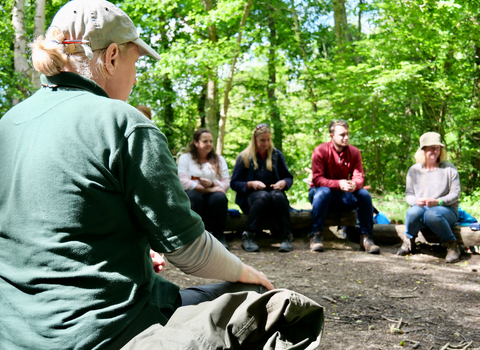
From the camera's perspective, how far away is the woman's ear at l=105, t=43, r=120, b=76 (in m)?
1.38

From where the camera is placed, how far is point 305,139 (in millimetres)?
14422

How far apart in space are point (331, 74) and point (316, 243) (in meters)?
7.03

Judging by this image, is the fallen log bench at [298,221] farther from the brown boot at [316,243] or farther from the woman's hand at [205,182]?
the woman's hand at [205,182]

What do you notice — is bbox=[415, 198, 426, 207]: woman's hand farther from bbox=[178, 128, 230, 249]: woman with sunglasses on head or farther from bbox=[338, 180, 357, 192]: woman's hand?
bbox=[178, 128, 230, 249]: woman with sunglasses on head

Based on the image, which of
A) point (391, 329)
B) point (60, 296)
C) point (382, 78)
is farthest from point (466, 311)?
point (382, 78)

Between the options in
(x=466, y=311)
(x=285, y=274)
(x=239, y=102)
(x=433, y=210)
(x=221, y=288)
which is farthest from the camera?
(x=239, y=102)

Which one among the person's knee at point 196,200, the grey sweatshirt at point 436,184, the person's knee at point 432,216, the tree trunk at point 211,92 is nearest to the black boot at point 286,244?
the person's knee at point 196,200

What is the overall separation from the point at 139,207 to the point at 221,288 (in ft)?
1.71

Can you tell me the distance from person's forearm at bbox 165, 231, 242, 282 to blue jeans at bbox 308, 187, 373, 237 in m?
4.46

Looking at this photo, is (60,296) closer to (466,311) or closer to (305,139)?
(466,311)

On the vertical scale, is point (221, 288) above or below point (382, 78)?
below

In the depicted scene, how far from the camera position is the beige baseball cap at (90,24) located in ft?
4.36

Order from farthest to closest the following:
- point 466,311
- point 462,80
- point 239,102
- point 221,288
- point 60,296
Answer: point 239,102, point 462,80, point 466,311, point 221,288, point 60,296

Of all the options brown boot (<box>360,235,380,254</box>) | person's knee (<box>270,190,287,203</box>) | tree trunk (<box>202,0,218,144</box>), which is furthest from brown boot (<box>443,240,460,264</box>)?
tree trunk (<box>202,0,218,144</box>)
